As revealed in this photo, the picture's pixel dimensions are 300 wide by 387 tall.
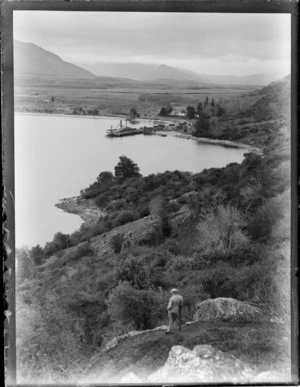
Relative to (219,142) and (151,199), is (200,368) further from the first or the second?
(219,142)

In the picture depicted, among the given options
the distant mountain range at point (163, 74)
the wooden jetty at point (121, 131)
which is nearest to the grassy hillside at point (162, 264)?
the distant mountain range at point (163, 74)

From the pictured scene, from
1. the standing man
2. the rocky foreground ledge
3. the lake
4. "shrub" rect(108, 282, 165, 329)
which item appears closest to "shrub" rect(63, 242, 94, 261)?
the lake

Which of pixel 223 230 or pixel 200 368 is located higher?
pixel 223 230

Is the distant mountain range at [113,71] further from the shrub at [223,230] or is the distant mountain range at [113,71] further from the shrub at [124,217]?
→ the shrub at [124,217]

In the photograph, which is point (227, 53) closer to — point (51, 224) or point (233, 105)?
point (233, 105)

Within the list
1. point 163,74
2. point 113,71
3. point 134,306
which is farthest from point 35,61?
point 134,306

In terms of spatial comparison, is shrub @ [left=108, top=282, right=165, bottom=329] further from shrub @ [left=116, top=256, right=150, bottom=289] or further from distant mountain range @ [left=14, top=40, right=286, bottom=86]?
distant mountain range @ [left=14, top=40, right=286, bottom=86]
